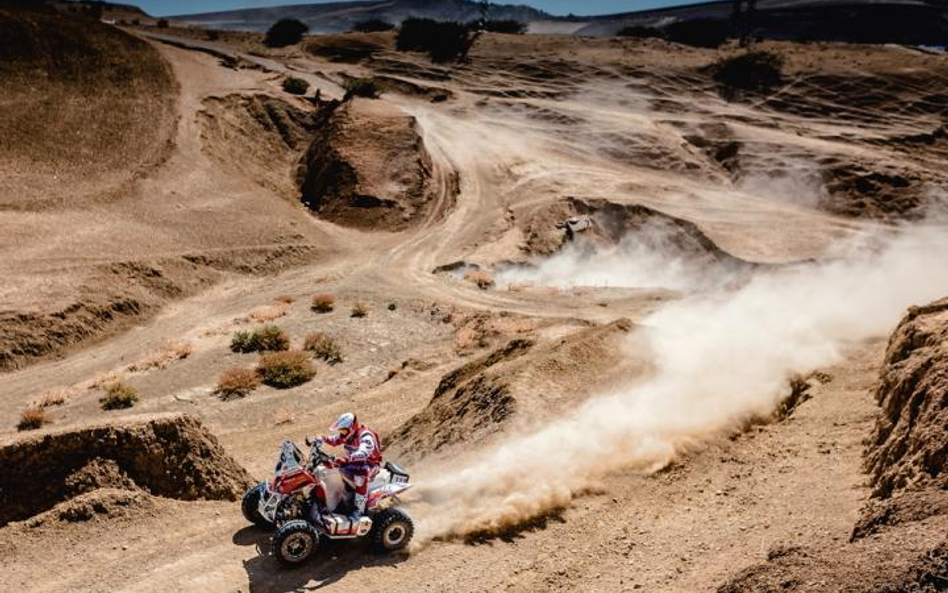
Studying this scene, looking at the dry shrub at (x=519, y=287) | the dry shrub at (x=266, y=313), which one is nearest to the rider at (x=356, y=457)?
the dry shrub at (x=266, y=313)

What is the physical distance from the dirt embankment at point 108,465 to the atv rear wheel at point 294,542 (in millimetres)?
2930

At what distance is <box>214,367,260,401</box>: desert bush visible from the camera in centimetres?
2314

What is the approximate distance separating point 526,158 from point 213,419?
37.4 m

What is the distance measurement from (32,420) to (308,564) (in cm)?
1529

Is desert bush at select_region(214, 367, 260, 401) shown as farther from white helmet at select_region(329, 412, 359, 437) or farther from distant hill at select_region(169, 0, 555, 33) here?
distant hill at select_region(169, 0, 555, 33)

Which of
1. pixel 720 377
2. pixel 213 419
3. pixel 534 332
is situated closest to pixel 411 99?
pixel 534 332

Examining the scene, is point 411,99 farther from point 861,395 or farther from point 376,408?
point 861,395

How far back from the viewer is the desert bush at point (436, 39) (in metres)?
77.9

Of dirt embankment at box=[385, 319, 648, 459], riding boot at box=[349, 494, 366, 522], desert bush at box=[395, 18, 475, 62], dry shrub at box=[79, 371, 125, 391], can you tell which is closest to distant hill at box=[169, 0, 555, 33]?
desert bush at box=[395, 18, 475, 62]

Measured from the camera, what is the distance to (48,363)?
85.3 ft

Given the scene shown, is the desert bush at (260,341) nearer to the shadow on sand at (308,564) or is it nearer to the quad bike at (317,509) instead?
the shadow on sand at (308,564)

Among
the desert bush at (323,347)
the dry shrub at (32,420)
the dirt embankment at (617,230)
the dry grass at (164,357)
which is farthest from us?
the dirt embankment at (617,230)

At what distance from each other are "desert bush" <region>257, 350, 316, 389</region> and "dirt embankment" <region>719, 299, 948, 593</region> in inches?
715

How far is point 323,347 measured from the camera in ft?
86.8
